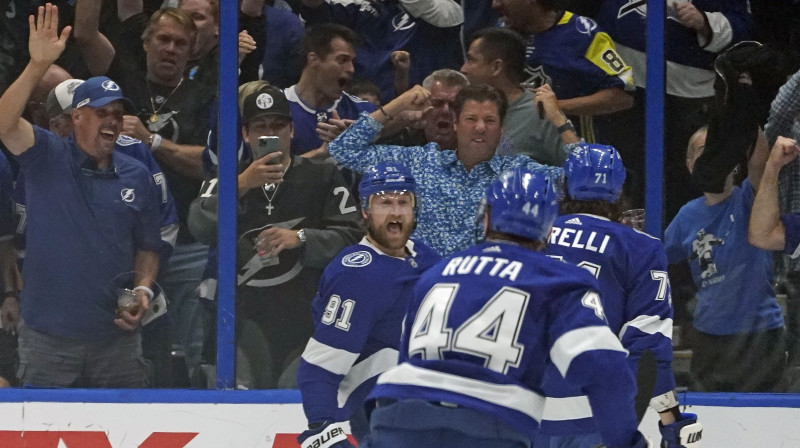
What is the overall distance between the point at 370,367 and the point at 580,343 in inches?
42.3

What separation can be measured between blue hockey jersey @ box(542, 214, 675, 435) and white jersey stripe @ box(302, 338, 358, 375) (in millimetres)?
583

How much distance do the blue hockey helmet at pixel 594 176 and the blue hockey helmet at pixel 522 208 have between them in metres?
0.83

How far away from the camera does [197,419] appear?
14.7 ft

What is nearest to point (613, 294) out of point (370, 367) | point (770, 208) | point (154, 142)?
point (370, 367)

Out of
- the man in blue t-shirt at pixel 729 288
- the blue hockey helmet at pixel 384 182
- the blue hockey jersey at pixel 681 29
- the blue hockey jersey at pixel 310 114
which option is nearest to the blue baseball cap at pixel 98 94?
the blue hockey jersey at pixel 310 114

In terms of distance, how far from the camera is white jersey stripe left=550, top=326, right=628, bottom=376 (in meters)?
2.53

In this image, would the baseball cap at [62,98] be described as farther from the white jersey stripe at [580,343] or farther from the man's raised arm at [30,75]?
the white jersey stripe at [580,343]

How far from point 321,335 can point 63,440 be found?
1619mm

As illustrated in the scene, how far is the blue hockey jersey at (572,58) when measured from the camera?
4578 mm

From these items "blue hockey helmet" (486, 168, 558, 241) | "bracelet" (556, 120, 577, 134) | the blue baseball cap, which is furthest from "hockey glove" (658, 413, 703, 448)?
the blue baseball cap

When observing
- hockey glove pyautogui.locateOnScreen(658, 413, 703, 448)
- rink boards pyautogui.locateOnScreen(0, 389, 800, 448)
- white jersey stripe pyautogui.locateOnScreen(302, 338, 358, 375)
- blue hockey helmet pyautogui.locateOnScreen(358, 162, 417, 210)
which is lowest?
rink boards pyautogui.locateOnScreen(0, 389, 800, 448)

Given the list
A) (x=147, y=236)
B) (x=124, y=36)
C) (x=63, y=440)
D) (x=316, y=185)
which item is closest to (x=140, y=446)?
(x=63, y=440)

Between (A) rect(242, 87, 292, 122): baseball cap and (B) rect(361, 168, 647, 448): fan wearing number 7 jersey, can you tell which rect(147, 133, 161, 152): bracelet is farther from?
(B) rect(361, 168, 647, 448): fan wearing number 7 jersey

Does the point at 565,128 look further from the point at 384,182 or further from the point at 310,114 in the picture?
the point at 384,182
